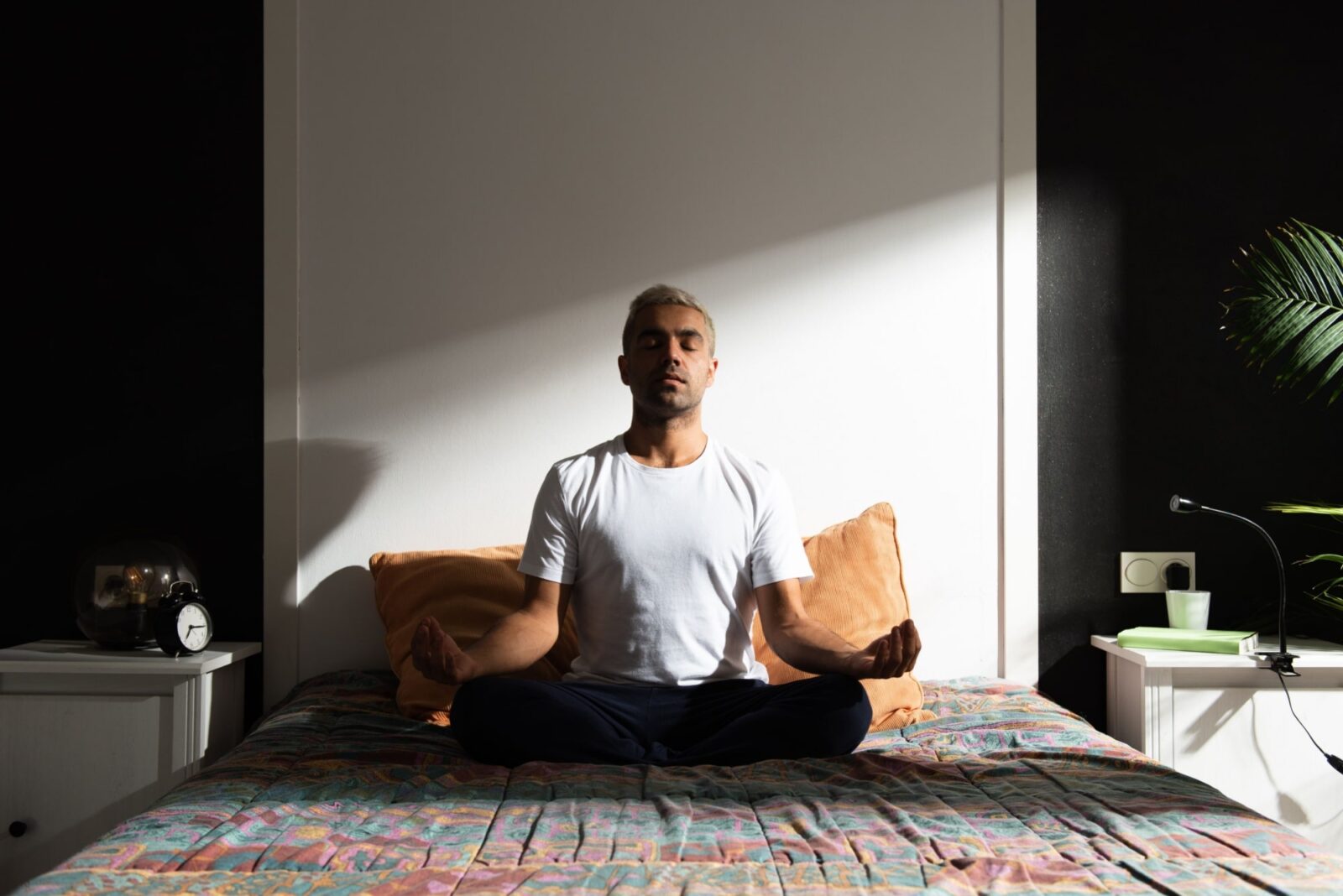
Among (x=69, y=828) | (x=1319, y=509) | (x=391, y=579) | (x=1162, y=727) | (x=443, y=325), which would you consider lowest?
(x=69, y=828)

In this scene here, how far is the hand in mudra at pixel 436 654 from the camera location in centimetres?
187

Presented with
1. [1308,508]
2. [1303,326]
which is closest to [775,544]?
[1308,508]

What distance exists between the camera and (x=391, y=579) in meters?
2.53

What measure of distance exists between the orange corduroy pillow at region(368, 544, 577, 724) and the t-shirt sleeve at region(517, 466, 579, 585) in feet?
0.74

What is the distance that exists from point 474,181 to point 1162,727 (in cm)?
191

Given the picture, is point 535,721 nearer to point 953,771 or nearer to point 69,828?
point 953,771

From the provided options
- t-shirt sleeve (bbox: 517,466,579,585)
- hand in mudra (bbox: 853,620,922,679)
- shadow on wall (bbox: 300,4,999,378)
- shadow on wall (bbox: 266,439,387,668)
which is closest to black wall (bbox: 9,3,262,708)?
shadow on wall (bbox: 266,439,387,668)

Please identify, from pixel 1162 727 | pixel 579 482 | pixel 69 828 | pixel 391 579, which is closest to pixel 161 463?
pixel 391 579

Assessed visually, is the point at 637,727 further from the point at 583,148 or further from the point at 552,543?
the point at 583,148

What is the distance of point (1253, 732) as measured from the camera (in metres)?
2.43

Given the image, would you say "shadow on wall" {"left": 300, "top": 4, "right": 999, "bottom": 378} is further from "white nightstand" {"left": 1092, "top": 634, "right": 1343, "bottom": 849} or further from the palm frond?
"white nightstand" {"left": 1092, "top": 634, "right": 1343, "bottom": 849}

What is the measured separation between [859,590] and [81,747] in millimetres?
1601

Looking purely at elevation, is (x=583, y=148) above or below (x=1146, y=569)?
above

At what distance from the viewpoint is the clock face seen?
2383mm
